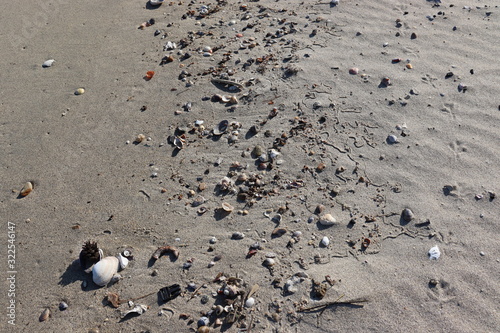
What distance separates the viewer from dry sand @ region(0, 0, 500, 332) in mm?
3035

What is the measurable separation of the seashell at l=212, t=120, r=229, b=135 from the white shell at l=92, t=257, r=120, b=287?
1565 millimetres

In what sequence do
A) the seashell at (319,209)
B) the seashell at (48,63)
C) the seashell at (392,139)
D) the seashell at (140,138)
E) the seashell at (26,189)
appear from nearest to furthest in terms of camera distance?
the seashell at (319,209) < the seashell at (26,189) < the seashell at (392,139) < the seashell at (140,138) < the seashell at (48,63)

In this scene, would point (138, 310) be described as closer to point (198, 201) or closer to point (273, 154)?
point (198, 201)

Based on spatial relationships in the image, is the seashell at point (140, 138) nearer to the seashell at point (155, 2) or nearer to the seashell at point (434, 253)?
the seashell at point (155, 2)

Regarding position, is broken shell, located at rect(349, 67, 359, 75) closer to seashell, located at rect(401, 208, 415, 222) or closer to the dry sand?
the dry sand

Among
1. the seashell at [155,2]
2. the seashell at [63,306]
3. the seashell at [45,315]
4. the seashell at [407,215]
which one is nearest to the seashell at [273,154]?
the seashell at [407,215]

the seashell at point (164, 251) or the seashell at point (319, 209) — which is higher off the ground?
the seashell at point (319, 209)

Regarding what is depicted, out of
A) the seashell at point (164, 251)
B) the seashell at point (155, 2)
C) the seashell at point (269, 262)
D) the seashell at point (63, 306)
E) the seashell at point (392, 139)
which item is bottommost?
the seashell at point (63, 306)

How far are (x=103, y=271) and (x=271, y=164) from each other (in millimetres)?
1633

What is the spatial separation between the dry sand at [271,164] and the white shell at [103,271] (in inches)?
2.6

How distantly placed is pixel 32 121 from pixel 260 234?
2.66m

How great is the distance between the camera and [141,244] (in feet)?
10.9

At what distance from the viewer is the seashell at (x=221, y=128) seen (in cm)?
406

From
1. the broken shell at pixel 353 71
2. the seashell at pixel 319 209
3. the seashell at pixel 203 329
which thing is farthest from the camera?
the broken shell at pixel 353 71
